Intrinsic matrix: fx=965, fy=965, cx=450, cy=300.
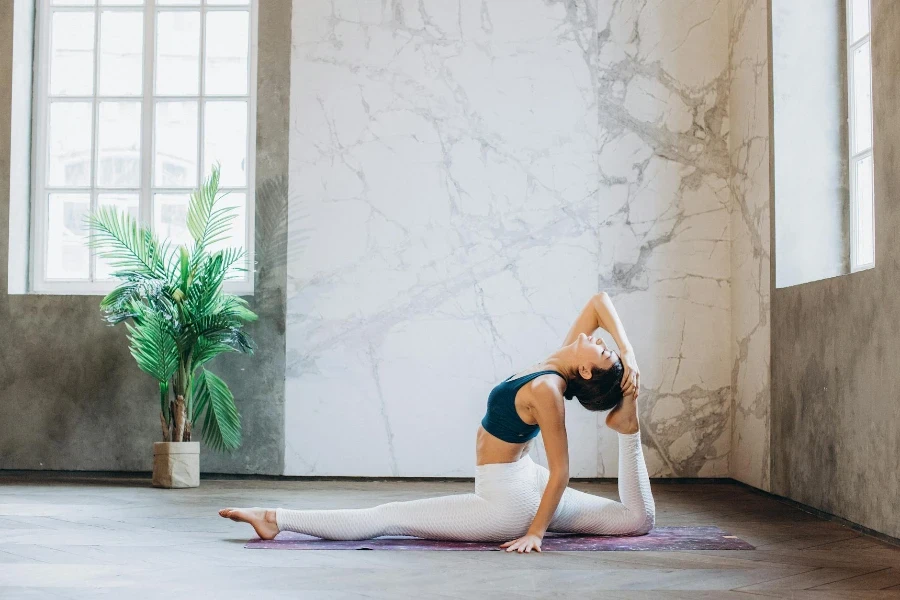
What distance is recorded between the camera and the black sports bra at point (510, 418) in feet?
10.3

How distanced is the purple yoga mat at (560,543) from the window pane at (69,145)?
11.0ft

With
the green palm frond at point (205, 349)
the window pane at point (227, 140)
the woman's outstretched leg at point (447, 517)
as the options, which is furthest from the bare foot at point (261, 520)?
the window pane at point (227, 140)

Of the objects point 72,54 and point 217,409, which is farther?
point 72,54

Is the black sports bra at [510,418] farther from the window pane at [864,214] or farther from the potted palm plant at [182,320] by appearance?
the potted palm plant at [182,320]

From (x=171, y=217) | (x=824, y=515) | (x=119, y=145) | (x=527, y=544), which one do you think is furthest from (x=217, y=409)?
(x=824, y=515)

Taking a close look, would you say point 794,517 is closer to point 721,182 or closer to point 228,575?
point 721,182

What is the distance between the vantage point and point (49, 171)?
5.89 meters

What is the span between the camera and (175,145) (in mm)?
5855

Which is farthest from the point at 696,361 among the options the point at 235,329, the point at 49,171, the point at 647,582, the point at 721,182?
the point at 49,171

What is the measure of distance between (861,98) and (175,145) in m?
3.83

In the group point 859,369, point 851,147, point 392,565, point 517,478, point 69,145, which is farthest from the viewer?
point 69,145

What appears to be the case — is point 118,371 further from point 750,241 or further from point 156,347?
point 750,241

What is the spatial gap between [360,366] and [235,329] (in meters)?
0.76

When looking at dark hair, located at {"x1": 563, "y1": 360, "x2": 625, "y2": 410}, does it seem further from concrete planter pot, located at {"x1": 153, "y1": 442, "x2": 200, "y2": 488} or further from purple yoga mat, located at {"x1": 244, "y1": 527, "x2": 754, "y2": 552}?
concrete planter pot, located at {"x1": 153, "y1": 442, "x2": 200, "y2": 488}
